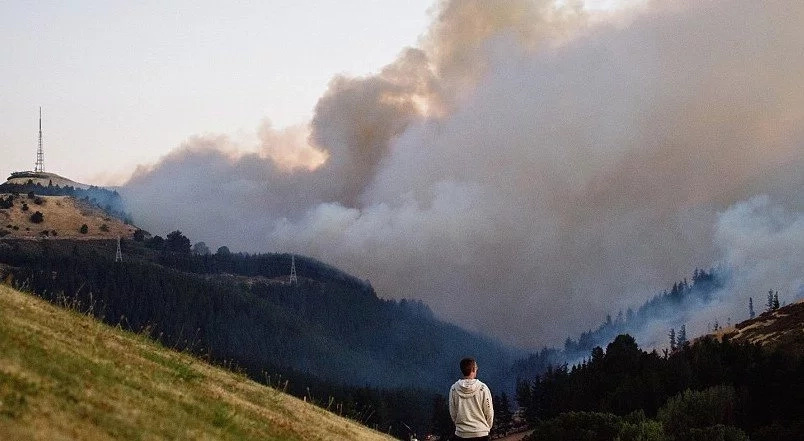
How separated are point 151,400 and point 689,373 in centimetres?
9121

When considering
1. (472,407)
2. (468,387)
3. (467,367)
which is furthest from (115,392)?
(472,407)

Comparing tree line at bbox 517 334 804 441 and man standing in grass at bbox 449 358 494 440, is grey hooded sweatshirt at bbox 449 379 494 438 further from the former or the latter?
tree line at bbox 517 334 804 441

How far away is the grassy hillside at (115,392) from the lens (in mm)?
15531

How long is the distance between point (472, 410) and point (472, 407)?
9cm

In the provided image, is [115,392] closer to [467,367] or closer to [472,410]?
[467,367]

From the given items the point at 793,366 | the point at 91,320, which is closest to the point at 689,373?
the point at 793,366

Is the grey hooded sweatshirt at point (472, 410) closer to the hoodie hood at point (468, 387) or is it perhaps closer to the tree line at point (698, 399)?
the hoodie hood at point (468, 387)

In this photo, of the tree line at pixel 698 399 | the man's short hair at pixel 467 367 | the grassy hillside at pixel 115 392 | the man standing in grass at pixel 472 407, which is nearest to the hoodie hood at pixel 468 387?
the man standing in grass at pixel 472 407

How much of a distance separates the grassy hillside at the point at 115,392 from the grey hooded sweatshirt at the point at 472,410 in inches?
199

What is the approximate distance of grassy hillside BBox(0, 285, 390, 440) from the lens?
15531 millimetres

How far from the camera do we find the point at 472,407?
24031 millimetres

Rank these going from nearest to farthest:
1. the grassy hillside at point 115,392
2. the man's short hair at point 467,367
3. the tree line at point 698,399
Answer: the grassy hillside at point 115,392
the man's short hair at point 467,367
the tree line at point 698,399

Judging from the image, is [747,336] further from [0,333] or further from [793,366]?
[0,333]

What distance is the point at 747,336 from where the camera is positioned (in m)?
199
